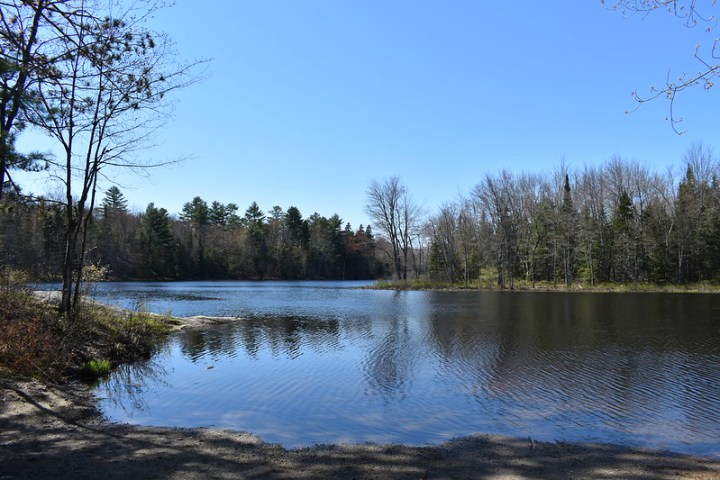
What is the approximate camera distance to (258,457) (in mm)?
6402

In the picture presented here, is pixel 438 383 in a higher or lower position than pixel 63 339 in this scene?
lower

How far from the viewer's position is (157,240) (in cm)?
7850

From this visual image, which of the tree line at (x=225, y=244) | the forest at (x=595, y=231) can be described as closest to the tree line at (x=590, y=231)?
the forest at (x=595, y=231)

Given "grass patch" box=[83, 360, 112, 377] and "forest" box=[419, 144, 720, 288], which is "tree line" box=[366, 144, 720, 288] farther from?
"grass patch" box=[83, 360, 112, 377]

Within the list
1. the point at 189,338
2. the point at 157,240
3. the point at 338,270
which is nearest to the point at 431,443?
the point at 189,338

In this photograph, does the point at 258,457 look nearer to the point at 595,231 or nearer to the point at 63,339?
the point at 63,339

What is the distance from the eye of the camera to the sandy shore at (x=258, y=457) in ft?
18.5

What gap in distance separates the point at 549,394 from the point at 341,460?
6.75 m

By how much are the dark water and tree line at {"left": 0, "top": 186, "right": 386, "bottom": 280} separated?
61089mm

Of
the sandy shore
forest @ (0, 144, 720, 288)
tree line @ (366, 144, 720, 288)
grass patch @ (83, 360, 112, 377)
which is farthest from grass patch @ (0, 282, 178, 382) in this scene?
tree line @ (366, 144, 720, 288)

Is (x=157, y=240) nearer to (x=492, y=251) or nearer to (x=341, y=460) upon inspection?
(x=492, y=251)

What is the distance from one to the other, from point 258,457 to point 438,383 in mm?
6870

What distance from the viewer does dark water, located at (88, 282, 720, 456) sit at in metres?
8.62

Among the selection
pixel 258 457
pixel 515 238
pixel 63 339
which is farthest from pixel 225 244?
pixel 258 457
